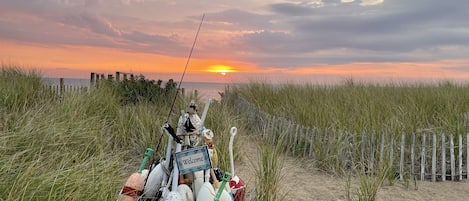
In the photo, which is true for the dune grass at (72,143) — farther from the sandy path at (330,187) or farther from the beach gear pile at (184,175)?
the sandy path at (330,187)

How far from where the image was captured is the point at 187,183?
3.15 meters

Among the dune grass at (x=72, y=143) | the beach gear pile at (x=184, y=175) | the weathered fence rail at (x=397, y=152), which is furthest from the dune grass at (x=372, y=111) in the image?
the beach gear pile at (x=184, y=175)

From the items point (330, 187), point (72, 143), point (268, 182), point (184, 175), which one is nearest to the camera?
point (184, 175)

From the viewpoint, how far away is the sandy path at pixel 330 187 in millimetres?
5234

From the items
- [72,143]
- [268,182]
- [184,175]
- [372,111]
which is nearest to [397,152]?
[372,111]

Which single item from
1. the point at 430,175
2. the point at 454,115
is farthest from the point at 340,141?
the point at 454,115

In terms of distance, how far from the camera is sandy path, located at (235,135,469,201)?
5234 mm

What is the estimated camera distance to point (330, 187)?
5621 mm

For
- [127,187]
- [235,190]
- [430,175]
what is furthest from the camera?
[430,175]

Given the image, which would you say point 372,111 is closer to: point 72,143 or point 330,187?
point 330,187

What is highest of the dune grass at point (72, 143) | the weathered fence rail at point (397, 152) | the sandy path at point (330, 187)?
the dune grass at point (72, 143)

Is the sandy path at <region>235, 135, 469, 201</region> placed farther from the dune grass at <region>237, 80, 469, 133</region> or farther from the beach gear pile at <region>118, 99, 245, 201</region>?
the beach gear pile at <region>118, 99, 245, 201</region>

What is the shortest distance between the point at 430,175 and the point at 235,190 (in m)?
4.55

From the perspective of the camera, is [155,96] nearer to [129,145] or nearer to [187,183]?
[129,145]
